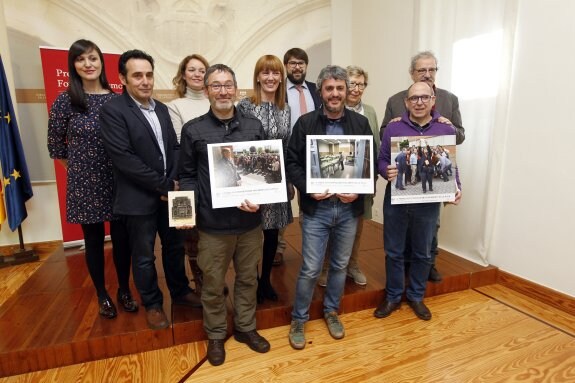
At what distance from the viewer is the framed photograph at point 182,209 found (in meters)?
1.66

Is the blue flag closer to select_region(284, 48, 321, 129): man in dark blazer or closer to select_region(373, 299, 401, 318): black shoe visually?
select_region(284, 48, 321, 129): man in dark blazer

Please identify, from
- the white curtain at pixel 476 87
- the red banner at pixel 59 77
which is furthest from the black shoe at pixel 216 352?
the red banner at pixel 59 77

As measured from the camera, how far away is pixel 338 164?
1850 mm

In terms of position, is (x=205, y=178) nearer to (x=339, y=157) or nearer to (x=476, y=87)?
(x=339, y=157)

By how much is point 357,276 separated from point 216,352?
1139 mm

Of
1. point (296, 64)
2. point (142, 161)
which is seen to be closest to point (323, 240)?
point (142, 161)

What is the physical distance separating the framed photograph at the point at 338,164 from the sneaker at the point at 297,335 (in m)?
0.82

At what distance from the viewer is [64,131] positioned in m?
1.92

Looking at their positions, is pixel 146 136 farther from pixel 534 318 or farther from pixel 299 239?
pixel 534 318

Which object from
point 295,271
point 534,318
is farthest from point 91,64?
point 534,318

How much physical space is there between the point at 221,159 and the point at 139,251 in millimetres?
703

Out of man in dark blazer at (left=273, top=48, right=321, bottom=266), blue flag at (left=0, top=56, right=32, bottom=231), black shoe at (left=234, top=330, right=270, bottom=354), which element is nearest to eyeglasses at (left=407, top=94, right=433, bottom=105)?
man in dark blazer at (left=273, top=48, right=321, bottom=266)

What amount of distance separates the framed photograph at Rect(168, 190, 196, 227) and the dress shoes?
0.75 m

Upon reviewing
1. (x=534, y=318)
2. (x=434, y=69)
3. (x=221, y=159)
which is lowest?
(x=534, y=318)
